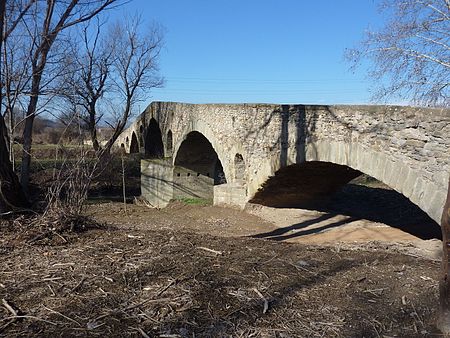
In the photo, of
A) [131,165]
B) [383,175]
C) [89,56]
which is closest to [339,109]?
[383,175]

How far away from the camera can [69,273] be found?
3.35 metres

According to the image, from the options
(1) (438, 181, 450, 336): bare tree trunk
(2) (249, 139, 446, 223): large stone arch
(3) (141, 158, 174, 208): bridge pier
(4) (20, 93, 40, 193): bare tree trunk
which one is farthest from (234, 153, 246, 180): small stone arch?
(1) (438, 181, 450, 336): bare tree trunk

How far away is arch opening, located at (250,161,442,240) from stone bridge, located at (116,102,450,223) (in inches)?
2.1

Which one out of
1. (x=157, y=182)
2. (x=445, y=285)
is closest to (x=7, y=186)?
(x=445, y=285)

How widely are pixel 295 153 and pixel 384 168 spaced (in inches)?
127

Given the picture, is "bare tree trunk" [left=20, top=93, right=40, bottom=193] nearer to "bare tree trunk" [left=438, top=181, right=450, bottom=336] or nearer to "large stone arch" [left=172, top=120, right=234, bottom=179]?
"large stone arch" [left=172, top=120, right=234, bottom=179]

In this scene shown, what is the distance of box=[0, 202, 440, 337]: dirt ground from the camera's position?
262 cm

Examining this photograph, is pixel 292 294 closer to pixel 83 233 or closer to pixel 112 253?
pixel 112 253

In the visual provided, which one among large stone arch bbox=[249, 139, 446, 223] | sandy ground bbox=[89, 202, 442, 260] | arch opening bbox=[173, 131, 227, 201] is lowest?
sandy ground bbox=[89, 202, 442, 260]

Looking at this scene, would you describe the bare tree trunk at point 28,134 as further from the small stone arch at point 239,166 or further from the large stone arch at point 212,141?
the small stone arch at point 239,166

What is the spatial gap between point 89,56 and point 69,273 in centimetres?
2028

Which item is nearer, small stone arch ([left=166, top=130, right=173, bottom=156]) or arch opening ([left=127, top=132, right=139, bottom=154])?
small stone arch ([left=166, top=130, right=173, bottom=156])

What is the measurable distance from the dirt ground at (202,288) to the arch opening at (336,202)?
7035mm

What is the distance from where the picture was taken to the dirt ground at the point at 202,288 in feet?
8.61
